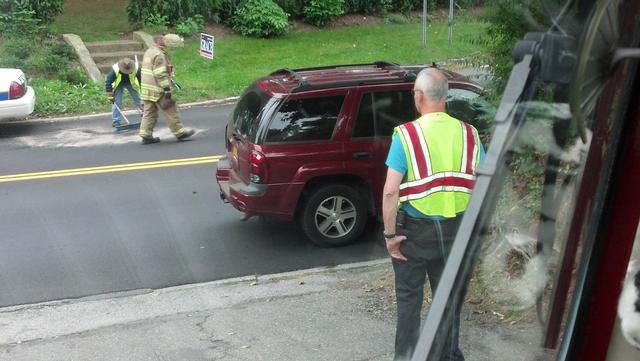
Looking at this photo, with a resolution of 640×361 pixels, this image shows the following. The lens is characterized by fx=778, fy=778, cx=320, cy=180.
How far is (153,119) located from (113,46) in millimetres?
7951

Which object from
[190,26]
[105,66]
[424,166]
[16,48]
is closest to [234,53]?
[190,26]

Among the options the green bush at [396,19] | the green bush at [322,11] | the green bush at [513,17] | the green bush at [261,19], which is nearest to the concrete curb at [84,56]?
the green bush at [261,19]

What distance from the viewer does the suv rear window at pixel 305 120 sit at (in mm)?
7293

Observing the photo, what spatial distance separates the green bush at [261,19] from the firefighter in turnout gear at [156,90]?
27.5 feet

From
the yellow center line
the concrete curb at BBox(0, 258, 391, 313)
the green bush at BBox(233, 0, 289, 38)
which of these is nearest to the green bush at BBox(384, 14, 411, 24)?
the green bush at BBox(233, 0, 289, 38)

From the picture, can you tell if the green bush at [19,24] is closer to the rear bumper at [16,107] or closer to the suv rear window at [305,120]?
the rear bumper at [16,107]

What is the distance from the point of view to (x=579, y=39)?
1.62m

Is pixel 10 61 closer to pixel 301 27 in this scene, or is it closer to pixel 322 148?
pixel 301 27

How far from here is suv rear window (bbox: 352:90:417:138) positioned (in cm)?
739

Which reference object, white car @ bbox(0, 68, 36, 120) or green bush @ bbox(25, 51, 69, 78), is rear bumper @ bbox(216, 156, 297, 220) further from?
green bush @ bbox(25, 51, 69, 78)

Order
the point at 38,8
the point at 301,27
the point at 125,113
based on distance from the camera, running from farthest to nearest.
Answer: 1. the point at 301,27
2. the point at 38,8
3. the point at 125,113

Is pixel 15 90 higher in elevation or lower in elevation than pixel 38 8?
lower

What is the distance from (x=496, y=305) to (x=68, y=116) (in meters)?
14.7

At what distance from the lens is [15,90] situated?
13.5 meters
